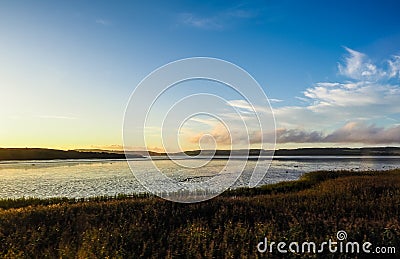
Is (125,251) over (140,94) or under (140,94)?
under

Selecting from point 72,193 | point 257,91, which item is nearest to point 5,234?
point 257,91

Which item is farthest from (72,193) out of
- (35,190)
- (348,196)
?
(348,196)

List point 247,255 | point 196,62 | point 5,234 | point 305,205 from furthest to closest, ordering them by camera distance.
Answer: point 305,205 < point 196,62 < point 5,234 < point 247,255

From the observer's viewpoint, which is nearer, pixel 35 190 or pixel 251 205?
pixel 251 205

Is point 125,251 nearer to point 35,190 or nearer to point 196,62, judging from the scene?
point 196,62

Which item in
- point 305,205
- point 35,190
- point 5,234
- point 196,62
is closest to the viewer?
point 5,234

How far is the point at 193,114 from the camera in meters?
13.6

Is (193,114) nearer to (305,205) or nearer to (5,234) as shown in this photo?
(305,205)

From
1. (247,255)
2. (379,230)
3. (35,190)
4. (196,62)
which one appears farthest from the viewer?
(35,190)

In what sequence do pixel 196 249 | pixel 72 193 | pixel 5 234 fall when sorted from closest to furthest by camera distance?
pixel 196 249 → pixel 5 234 → pixel 72 193

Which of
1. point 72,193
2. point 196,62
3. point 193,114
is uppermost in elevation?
point 196,62

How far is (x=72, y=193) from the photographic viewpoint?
2748 cm

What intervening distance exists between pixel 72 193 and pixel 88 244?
2084 centimetres

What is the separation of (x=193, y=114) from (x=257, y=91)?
2601 millimetres
